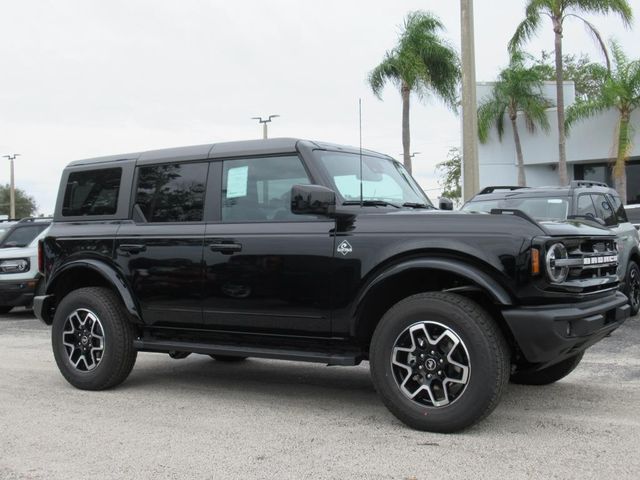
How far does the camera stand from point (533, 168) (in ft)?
87.5

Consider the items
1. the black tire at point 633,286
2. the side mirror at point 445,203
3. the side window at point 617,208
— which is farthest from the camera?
the side window at point 617,208

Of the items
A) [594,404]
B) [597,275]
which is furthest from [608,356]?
[597,275]

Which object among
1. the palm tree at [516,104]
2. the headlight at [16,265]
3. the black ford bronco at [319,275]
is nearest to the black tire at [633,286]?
the black ford bronco at [319,275]

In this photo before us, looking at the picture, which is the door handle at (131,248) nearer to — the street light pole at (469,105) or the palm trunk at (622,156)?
the street light pole at (469,105)

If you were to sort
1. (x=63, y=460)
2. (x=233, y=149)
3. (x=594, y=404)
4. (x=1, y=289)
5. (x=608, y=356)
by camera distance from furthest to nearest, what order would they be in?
(x=1, y=289) → (x=608, y=356) → (x=233, y=149) → (x=594, y=404) → (x=63, y=460)

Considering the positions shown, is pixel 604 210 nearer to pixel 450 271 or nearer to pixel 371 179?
pixel 371 179

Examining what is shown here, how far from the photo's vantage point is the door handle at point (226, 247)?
5.58 metres

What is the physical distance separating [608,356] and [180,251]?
4.52 m

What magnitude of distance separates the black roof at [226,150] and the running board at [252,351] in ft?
4.85

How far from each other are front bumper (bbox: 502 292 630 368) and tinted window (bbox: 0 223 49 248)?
10.7 meters

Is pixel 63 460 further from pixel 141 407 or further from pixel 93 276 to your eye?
pixel 93 276

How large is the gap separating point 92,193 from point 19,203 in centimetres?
8253

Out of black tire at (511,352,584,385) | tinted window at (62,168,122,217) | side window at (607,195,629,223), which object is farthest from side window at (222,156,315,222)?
side window at (607,195,629,223)

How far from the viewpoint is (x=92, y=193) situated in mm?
6668
